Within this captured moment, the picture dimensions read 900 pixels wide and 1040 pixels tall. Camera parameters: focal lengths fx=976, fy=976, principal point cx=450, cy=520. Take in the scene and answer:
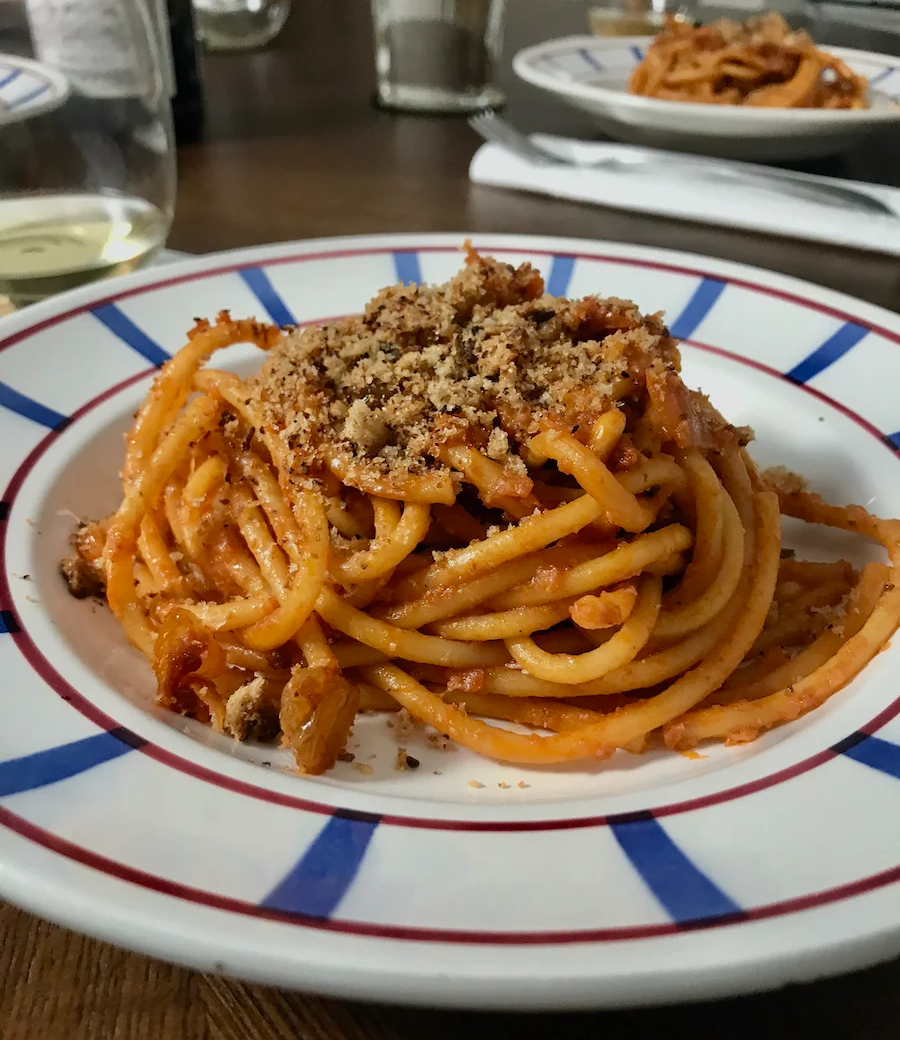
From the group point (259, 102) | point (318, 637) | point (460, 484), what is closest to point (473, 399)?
point (460, 484)

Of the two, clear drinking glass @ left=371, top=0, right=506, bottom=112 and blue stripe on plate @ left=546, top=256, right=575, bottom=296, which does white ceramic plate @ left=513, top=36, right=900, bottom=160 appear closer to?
clear drinking glass @ left=371, top=0, right=506, bottom=112

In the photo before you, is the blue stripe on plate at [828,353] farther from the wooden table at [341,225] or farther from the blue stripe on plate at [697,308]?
the wooden table at [341,225]

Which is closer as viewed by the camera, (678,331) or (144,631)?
(144,631)

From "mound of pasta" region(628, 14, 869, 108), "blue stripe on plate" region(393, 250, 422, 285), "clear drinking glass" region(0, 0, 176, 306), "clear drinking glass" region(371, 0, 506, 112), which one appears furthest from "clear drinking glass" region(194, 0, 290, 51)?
"blue stripe on plate" region(393, 250, 422, 285)

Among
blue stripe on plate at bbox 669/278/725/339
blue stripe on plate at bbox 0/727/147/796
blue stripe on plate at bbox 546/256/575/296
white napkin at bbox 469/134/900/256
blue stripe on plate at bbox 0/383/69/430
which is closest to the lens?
blue stripe on plate at bbox 0/727/147/796

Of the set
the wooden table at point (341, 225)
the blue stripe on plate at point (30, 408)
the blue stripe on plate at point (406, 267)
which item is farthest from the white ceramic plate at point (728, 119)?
the blue stripe on plate at point (30, 408)

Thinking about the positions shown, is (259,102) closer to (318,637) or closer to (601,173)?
(601,173)
